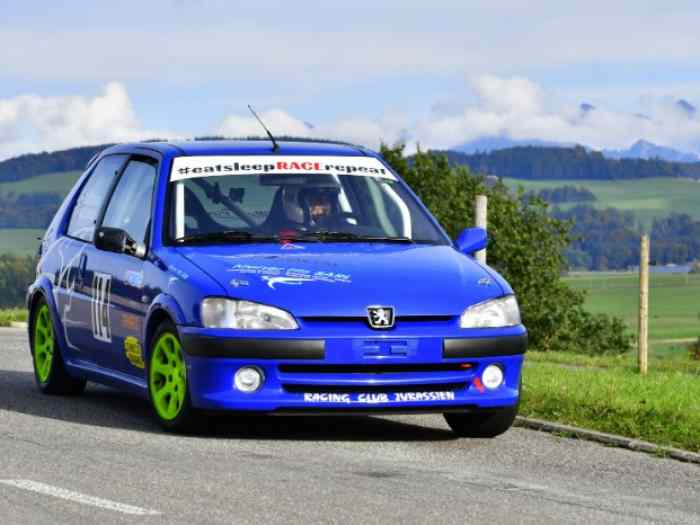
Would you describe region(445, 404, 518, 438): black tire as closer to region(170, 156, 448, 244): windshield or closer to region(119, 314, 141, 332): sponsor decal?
region(170, 156, 448, 244): windshield

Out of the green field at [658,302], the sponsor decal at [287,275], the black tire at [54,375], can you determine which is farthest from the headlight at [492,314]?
the green field at [658,302]

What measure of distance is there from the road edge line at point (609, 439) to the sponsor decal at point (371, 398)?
121 centimetres

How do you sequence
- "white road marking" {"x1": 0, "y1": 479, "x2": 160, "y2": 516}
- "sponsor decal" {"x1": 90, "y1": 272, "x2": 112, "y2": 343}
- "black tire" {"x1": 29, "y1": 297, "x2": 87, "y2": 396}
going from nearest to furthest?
1. "white road marking" {"x1": 0, "y1": 479, "x2": 160, "y2": 516}
2. "sponsor decal" {"x1": 90, "y1": 272, "x2": 112, "y2": 343}
3. "black tire" {"x1": 29, "y1": 297, "x2": 87, "y2": 396}

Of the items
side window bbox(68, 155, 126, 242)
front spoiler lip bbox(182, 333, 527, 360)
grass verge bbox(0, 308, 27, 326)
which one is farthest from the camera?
grass verge bbox(0, 308, 27, 326)

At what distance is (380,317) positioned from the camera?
9.27m

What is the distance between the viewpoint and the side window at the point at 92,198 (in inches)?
468

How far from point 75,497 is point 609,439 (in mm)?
3873

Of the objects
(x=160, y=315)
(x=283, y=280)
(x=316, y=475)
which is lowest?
(x=316, y=475)

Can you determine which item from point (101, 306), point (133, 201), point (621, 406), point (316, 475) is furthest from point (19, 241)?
point (316, 475)

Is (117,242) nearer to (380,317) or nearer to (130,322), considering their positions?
(130,322)

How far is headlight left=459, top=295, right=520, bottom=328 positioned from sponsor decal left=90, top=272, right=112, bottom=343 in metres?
2.57

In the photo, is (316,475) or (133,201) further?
(133,201)

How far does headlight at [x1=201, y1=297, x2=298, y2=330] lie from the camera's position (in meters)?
9.24

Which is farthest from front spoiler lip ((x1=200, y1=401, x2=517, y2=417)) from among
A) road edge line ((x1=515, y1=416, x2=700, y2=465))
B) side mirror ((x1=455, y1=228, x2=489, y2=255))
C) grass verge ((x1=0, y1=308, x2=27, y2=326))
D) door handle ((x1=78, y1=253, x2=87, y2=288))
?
grass verge ((x1=0, y1=308, x2=27, y2=326))
